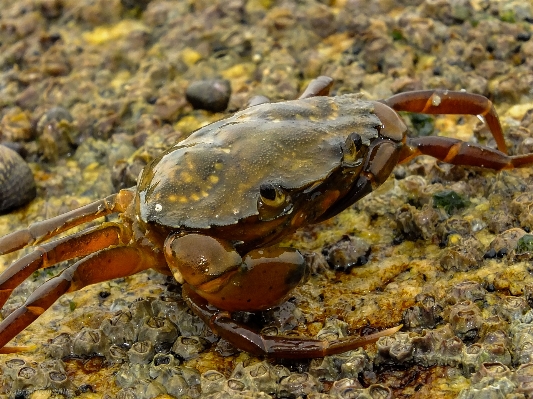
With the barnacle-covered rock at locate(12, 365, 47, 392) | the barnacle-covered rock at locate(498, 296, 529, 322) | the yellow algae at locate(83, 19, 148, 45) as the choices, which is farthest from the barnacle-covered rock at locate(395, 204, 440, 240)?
the yellow algae at locate(83, 19, 148, 45)

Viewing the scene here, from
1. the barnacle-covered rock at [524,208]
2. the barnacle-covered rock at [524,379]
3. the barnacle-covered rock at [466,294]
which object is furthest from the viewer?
the barnacle-covered rock at [524,208]

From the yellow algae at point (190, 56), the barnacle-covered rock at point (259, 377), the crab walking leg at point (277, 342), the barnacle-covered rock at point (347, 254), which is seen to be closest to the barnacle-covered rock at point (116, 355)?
the crab walking leg at point (277, 342)

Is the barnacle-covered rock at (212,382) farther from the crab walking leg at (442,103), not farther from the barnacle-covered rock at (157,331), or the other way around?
the crab walking leg at (442,103)

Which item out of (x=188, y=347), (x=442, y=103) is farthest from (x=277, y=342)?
(x=442, y=103)

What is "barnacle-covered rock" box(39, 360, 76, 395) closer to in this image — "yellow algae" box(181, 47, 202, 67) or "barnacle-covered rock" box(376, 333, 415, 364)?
"barnacle-covered rock" box(376, 333, 415, 364)

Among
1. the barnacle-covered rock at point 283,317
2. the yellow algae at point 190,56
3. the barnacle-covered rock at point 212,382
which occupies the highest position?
the yellow algae at point 190,56

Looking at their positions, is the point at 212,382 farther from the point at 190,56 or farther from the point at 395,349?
the point at 190,56
